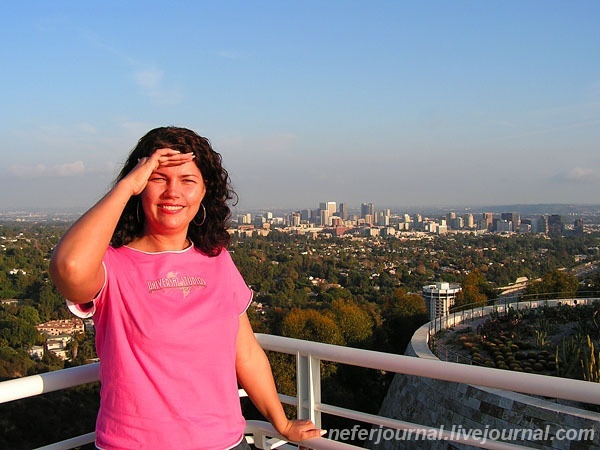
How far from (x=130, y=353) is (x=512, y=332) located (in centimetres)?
1049

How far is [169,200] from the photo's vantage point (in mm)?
1408

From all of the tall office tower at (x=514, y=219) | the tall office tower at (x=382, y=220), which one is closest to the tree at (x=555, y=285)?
the tall office tower at (x=514, y=219)

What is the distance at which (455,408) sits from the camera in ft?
23.5

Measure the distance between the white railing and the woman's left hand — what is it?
31 millimetres

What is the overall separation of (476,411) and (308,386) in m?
5.66

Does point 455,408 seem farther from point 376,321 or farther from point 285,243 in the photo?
point 285,243

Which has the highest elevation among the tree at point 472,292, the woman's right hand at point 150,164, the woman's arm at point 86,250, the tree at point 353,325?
the woman's right hand at point 150,164

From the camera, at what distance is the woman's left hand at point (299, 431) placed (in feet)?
5.66

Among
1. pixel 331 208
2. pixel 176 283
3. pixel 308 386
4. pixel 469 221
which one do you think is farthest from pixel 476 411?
pixel 331 208

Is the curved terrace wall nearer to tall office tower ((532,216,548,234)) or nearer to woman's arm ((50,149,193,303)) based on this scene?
woman's arm ((50,149,193,303))

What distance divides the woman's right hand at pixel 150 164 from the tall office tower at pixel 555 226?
79392mm

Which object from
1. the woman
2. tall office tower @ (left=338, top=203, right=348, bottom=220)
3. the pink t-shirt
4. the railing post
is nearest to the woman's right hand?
the woman

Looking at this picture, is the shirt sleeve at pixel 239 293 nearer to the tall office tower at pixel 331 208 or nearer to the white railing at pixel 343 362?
the white railing at pixel 343 362

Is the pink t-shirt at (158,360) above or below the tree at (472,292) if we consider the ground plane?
above
